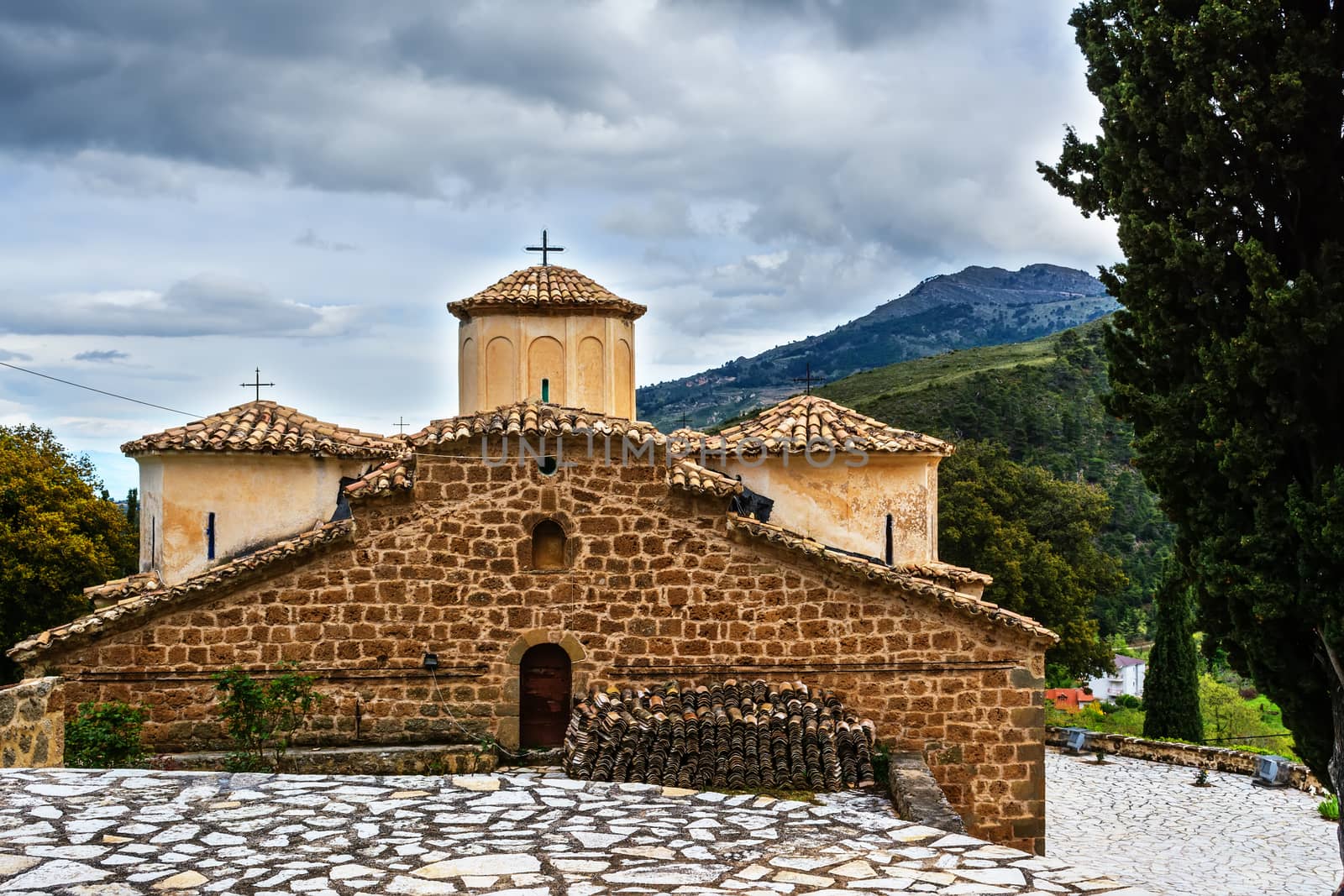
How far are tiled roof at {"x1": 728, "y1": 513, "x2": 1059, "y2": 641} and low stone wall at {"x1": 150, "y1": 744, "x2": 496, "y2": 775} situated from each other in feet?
10.4

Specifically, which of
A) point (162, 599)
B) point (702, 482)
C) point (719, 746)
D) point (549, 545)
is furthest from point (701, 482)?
point (162, 599)

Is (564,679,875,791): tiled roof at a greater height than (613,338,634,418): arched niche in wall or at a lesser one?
lesser

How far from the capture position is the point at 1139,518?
50250 millimetres

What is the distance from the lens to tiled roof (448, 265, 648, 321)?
16859mm

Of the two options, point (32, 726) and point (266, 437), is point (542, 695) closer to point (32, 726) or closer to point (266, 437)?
point (32, 726)

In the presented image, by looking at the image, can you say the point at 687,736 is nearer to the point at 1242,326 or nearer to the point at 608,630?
the point at 608,630

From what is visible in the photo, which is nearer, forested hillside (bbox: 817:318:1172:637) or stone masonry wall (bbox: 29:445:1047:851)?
stone masonry wall (bbox: 29:445:1047:851)

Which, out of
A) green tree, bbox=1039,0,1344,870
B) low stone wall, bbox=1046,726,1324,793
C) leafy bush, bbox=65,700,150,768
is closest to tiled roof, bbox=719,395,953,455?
green tree, bbox=1039,0,1344,870

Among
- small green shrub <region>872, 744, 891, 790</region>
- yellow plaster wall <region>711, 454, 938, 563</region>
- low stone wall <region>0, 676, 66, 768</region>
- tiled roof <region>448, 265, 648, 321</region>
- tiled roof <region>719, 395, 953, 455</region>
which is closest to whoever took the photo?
low stone wall <region>0, 676, 66, 768</region>

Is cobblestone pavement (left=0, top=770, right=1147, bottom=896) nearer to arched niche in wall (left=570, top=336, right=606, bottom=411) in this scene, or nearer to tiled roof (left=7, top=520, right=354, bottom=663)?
tiled roof (left=7, top=520, right=354, bottom=663)

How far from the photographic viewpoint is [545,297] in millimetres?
16859

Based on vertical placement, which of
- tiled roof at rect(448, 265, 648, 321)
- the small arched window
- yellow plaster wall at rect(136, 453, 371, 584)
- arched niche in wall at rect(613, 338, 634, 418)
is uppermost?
tiled roof at rect(448, 265, 648, 321)

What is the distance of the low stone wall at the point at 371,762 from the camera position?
10273 millimetres

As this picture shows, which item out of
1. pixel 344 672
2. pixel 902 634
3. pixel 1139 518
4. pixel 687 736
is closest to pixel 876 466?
pixel 902 634
